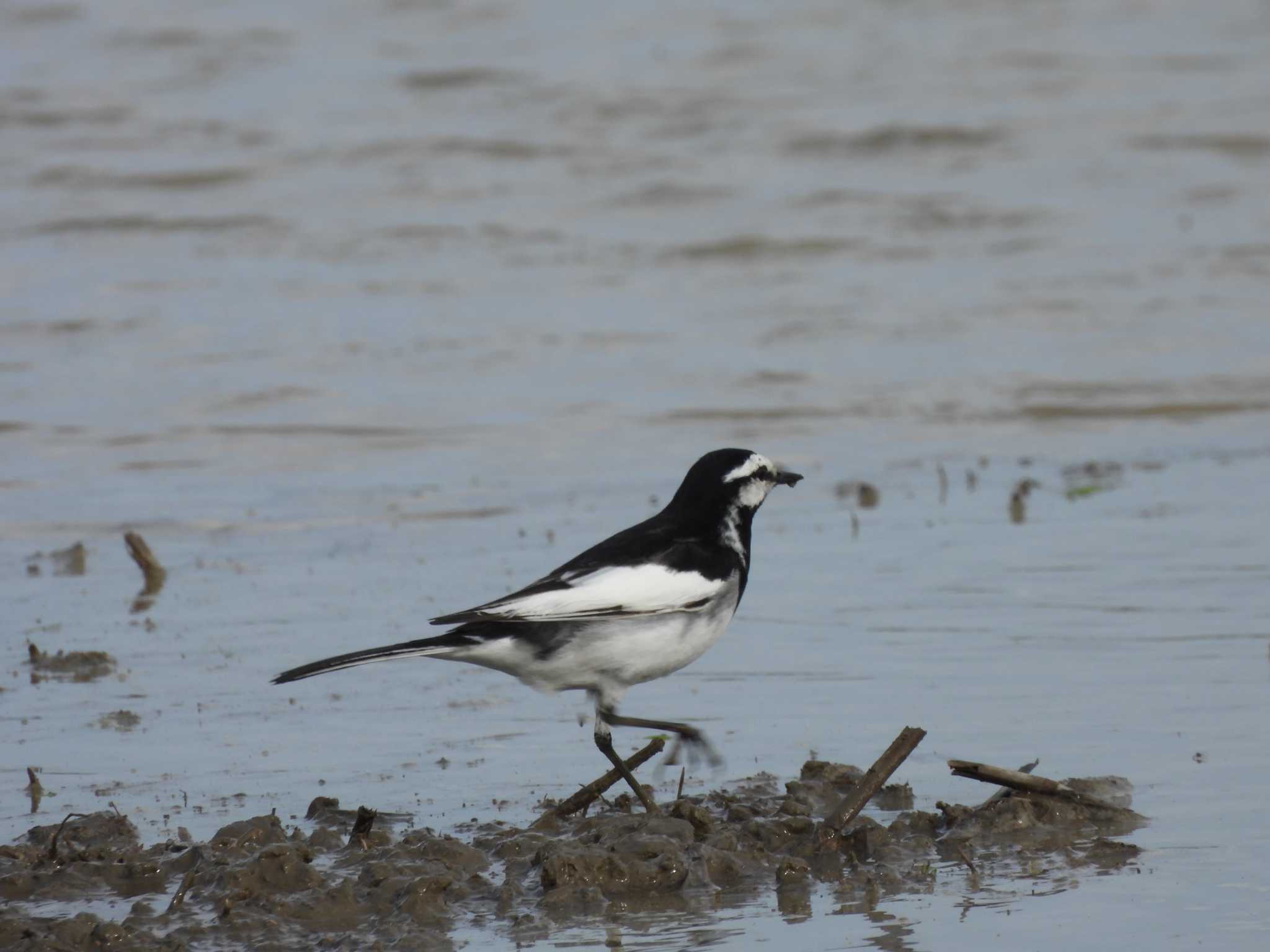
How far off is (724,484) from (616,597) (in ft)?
2.48

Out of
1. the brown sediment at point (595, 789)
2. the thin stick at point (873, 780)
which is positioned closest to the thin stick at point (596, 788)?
the brown sediment at point (595, 789)

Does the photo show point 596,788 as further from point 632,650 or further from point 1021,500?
point 1021,500

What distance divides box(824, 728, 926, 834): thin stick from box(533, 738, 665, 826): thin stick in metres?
0.80

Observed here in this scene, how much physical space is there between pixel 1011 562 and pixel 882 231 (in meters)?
9.91

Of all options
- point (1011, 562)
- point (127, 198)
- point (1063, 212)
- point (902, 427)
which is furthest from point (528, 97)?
point (1011, 562)

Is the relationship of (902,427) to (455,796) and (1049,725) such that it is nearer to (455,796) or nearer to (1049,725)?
(1049,725)

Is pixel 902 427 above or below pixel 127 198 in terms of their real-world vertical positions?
below

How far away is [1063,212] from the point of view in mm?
18516

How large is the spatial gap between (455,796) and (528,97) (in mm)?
17826

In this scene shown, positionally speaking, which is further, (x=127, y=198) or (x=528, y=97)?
(x=528, y=97)

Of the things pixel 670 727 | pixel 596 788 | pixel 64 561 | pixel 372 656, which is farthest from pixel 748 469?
pixel 64 561

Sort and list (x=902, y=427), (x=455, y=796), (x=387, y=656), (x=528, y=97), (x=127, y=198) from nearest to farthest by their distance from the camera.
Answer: (x=387, y=656) → (x=455, y=796) → (x=902, y=427) → (x=127, y=198) → (x=528, y=97)

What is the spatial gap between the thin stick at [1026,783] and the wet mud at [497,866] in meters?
0.03

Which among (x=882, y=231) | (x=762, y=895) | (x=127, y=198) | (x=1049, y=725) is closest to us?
(x=762, y=895)
